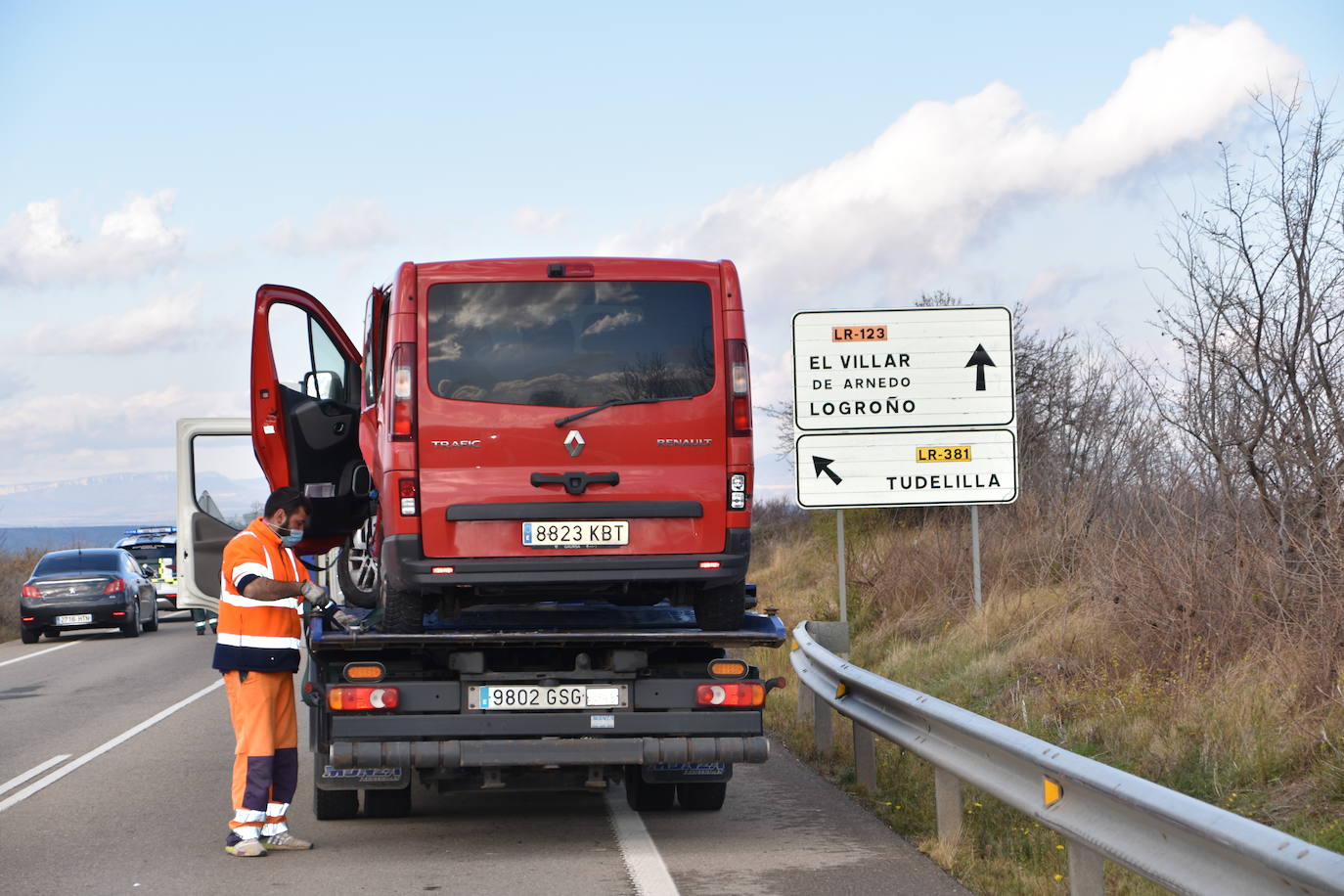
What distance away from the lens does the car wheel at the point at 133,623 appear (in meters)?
26.6

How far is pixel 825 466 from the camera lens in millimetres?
13273

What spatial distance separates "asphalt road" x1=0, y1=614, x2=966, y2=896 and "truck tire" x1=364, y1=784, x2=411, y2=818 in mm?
86

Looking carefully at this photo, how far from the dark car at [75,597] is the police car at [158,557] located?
107 inches

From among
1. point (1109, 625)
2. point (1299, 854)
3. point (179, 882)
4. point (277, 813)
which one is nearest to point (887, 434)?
point (1109, 625)

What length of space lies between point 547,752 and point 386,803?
176 centimetres

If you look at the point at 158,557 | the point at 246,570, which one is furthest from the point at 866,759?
the point at 158,557

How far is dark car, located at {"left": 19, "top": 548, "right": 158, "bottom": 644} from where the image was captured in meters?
25.9

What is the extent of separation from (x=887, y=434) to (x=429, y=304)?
6193 millimetres

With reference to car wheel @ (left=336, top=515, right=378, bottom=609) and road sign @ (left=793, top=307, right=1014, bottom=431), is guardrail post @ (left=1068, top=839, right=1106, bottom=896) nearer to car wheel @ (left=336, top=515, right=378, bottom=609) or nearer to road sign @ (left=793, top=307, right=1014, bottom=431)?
car wheel @ (left=336, top=515, right=378, bottom=609)

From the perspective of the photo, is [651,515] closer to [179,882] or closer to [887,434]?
[179,882]

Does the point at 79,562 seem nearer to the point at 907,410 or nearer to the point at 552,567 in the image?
the point at 907,410

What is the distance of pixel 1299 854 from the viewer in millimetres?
3898

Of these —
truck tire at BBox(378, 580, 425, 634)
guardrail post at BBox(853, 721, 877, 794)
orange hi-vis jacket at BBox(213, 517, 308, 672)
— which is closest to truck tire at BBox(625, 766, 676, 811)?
guardrail post at BBox(853, 721, 877, 794)

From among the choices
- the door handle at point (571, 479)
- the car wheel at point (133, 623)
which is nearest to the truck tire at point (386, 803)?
the door handle at point (571, 479)
